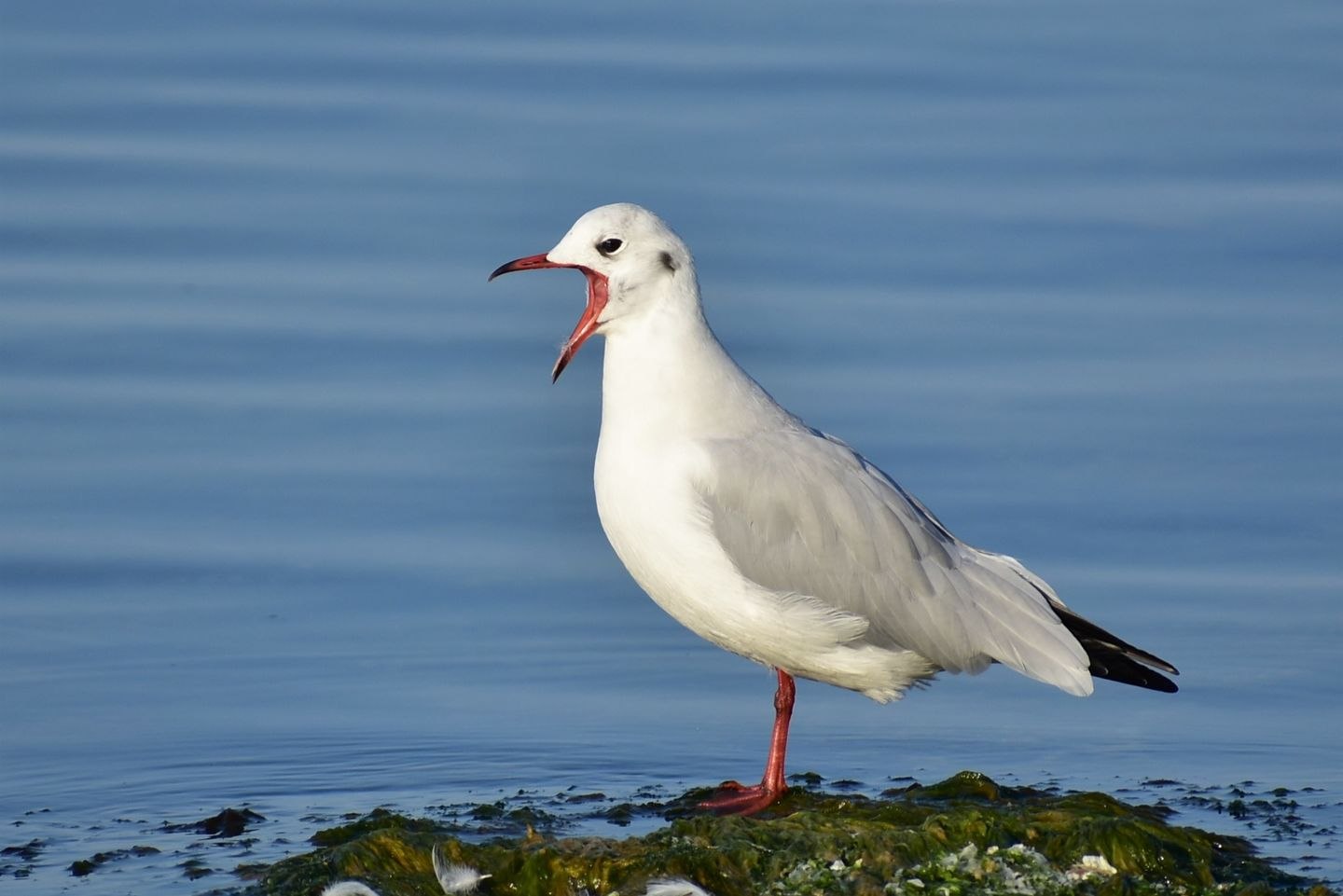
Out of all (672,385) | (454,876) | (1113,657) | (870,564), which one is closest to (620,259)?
(672,385)

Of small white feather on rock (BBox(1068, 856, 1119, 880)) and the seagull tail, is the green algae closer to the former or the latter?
small white feather on rock (BBox(1068, 856, 1119, 880))

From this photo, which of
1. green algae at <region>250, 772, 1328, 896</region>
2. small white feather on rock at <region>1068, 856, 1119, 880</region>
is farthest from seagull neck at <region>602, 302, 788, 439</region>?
small white feather on rock at <region>1068, 856, 1119, 880</region>

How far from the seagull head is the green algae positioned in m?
1.87

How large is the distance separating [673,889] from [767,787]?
141cm

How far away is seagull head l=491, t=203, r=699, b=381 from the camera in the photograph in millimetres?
8094

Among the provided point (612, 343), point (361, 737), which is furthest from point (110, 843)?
point (612, 343)

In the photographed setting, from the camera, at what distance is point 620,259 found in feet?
26.6

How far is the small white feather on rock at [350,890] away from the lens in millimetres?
6594

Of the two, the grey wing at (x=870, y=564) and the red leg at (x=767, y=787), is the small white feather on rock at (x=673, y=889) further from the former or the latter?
the grey wing at (x=870, y=564)

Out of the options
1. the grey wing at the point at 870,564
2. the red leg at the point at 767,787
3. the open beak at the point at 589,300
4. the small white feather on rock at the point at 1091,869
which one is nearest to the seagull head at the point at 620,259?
the open beak at the point at 589,300

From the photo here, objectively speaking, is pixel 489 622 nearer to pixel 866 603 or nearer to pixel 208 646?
pixel 208 646

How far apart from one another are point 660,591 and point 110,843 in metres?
1.95

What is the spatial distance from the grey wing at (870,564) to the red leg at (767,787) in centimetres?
39

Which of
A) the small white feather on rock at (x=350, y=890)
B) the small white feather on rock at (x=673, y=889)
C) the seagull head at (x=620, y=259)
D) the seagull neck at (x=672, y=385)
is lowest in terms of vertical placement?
the small white feather on rock at (x=350, y=890)
